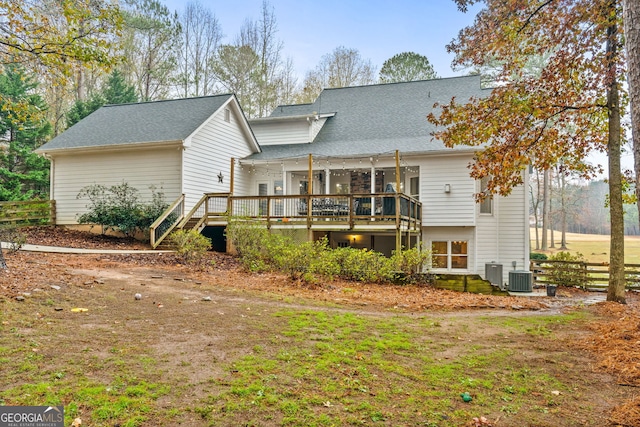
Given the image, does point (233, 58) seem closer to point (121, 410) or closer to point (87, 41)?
point (87, 41)

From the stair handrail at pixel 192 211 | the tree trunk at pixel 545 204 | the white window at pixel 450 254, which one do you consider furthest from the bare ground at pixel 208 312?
the tree trunk at pixel 545 204

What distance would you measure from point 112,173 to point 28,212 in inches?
144

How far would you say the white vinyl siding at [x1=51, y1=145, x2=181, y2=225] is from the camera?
51.0 feet

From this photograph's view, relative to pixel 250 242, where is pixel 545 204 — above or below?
above

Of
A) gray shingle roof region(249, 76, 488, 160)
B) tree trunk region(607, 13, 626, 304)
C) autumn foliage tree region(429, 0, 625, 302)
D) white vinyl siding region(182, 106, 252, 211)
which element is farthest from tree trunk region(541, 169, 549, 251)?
white vinyl siding region(182, 106, 252, 211)

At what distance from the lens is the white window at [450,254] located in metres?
16.2

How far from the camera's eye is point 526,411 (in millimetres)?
3229

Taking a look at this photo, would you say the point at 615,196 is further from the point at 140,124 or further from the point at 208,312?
the point at 140,124

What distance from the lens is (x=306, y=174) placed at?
60.0ft

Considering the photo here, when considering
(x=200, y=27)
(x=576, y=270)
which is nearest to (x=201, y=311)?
(x=576, y=270)

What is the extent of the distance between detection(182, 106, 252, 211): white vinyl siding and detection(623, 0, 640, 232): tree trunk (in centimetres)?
1401

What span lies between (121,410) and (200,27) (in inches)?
1178

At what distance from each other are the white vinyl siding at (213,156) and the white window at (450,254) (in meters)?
8.70

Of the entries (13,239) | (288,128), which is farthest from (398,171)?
(13,239)
